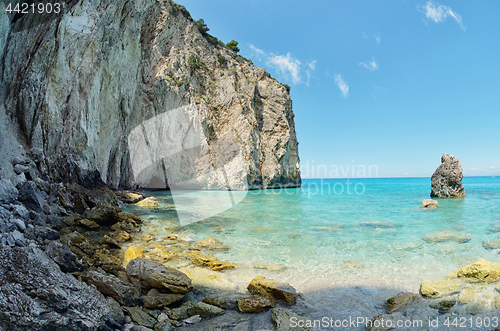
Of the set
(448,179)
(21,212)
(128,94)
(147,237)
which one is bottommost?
(147,237)

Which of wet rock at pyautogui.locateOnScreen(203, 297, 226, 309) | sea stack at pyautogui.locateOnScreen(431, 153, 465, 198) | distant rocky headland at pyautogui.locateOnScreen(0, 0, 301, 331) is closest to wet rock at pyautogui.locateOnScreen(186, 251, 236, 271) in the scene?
distant rocky headland at pyautogui.locateOnScreen(0, 0, 301, 331)

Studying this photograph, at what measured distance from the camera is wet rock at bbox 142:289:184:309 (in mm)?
3742

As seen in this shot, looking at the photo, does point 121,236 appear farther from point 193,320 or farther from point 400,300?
point 400,300

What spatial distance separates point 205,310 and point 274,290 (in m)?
1.17

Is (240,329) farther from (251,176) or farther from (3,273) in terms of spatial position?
(251,176)

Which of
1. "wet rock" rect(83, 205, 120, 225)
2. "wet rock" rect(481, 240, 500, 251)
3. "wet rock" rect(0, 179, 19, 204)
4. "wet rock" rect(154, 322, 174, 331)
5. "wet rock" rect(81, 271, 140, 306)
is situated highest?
"wet rock" rect(0, 179, 19, 204)

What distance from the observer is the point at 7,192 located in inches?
248

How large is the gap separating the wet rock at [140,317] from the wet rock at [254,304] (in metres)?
1.22

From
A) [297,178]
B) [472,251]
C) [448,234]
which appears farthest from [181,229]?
[297,178]

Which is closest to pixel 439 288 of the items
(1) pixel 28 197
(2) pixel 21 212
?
(2) pixel 21 212

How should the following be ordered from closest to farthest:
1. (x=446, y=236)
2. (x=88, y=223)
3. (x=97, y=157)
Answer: (x=88, y=223)
(x=446, y=236)
(x=97, y=157)

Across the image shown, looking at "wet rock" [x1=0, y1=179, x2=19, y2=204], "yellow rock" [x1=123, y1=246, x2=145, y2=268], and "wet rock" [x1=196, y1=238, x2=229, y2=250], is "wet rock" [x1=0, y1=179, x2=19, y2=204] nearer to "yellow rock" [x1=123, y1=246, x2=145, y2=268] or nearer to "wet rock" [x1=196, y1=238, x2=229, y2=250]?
"yellow rock" [x1=123, y1=246, x2=145, y2=268]

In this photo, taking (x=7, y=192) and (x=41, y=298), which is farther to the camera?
(x=7, y=192)

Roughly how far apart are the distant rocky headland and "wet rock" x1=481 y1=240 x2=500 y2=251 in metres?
7.05
